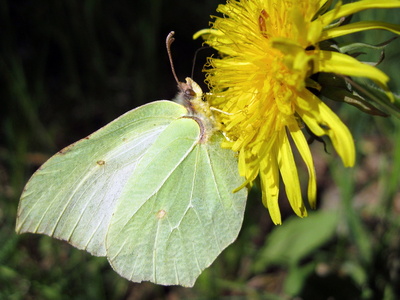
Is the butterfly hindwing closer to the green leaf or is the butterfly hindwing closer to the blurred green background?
the blurred green background

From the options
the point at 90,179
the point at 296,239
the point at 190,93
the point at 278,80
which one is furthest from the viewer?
the point at 296,239

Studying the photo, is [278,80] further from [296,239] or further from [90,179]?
[296,239]

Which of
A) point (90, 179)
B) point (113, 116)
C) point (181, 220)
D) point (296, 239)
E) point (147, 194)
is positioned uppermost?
point (90, 179)

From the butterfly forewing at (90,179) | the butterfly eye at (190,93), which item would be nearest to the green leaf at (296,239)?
the butterfly forewing at (90,179)

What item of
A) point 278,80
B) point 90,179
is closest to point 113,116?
point 90,179

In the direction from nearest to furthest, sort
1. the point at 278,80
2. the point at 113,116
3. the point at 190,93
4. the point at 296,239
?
1. the point at 278,80
2. the point at 190,93
3. the point at 296,239
4. the point at 113,116

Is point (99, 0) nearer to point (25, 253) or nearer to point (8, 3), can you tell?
point (8, 3)

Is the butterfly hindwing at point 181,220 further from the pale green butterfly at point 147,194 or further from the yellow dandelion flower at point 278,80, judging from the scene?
the yellow dandelion flower at point 278,80
